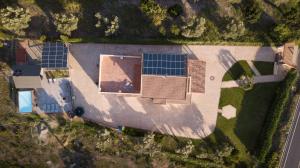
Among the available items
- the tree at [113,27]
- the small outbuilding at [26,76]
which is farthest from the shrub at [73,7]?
the small outbuilding at [26,76]

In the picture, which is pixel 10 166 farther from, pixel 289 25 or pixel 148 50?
pixel 289 25

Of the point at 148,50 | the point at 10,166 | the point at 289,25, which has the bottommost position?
the point at 10,166

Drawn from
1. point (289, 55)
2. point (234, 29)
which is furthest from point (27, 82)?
point (289, 55)

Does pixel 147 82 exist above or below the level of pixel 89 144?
above

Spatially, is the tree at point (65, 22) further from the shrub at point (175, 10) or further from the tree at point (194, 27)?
the tree at point (194, 27)

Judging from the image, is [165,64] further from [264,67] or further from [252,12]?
[264,67]

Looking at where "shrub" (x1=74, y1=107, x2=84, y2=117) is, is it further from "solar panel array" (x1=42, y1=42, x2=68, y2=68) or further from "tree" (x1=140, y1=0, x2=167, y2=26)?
"tree" (x1=140, y1=0, x2=167, y2=26)

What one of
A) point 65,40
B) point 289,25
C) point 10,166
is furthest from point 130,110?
point 289,25

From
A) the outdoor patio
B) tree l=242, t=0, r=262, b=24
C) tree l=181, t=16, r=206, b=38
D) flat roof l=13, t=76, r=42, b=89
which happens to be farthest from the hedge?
flat roof l=13, t=76, r=42, b=89
